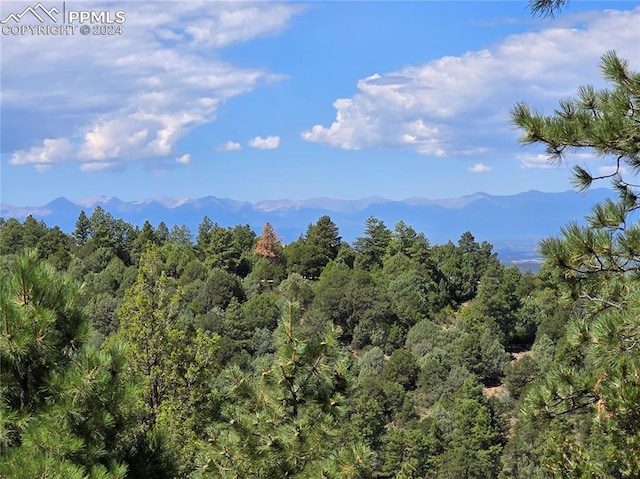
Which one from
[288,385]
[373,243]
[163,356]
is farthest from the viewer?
[373,243]

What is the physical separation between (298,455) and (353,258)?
155 ft

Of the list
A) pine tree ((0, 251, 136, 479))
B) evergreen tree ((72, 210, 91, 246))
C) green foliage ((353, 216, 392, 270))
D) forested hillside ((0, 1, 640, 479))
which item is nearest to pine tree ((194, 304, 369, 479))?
forested hillside ((0, 1, 640, 479))

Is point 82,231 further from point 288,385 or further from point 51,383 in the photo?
point 51,383

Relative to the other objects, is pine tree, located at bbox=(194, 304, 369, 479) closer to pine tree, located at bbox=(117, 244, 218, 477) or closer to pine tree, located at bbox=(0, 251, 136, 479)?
pine tree, located at bbox=(0, 251, 136, 479)

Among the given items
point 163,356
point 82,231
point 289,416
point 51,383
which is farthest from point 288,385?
point 82,231

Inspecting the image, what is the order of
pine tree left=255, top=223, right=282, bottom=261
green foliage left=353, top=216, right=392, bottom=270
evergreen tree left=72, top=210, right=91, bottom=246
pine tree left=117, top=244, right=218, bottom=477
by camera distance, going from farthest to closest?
1. evergreen tree left=72, top=210, right=91, bottom=246
2. pine tree left=255, top=223, right=282, bottom=261
3. green foliage left=353, top=216, right=392, bottom=270
4. pine tree left=117, top=244, right=218, bottom=477

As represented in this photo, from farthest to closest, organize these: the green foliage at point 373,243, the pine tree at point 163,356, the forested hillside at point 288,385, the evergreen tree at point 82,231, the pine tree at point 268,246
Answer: the evergreen tree at point 82,231 → the pine tree at point 268,246 → the green foliage at point 373,243 → the pine tree at point 163,356 → the forested hillside at point 288,385

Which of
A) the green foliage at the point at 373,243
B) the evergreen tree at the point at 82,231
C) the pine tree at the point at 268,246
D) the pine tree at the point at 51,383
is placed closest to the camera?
the pine tree at the point at 51,383

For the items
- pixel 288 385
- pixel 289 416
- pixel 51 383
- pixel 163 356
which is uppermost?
pixel 51 383

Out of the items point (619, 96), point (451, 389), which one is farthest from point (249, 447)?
point (451, 389)

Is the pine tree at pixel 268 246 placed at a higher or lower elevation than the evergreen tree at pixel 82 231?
lower

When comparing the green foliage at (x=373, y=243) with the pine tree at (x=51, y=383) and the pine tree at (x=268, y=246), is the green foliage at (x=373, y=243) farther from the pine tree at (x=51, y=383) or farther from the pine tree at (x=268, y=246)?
the pine tree at (x=51, y=383)

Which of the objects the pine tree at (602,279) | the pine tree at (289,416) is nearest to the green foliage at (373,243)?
the pine tree at (289,416)

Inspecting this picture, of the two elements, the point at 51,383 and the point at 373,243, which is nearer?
the point at 51,383
